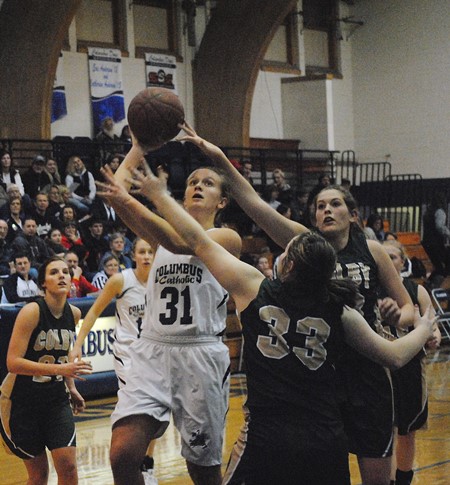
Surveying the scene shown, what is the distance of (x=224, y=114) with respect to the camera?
20.4 metres

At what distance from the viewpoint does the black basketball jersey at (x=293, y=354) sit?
12.0 ft

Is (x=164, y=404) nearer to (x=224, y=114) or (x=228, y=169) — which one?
(x=228, y=169)

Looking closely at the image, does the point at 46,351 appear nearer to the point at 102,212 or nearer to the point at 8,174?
the point at 8,174

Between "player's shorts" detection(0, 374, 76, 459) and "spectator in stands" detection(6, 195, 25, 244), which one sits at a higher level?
"spectator in stands" detection(6, 195, 25, 244)

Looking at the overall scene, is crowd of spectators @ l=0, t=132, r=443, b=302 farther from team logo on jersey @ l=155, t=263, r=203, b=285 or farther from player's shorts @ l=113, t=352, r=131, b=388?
team logo on jersey @ l=155, t=263, r=203, b=285

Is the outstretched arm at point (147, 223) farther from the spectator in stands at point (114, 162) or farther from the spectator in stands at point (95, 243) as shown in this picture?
the spectator in stands at point (114, 162)

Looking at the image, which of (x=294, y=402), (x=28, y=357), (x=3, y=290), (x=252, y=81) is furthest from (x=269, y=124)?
(x=294, y=402)

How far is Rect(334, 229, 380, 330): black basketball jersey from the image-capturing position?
201 inches

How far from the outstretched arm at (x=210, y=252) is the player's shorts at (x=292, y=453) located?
45 centimetres

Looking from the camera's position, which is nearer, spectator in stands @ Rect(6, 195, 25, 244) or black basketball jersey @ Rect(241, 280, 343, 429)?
black basketball jersey @ Rect(241, 280, 343, 429)

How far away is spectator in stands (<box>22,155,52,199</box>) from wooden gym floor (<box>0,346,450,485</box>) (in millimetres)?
4405

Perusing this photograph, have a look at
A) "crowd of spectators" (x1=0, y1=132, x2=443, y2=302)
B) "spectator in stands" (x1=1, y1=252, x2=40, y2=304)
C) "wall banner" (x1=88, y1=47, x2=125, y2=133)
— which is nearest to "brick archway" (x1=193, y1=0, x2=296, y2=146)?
"wall banner" (x1=88, y1=47, x2=125, y2=133)

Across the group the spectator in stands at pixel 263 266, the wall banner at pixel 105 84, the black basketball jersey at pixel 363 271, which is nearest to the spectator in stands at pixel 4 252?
the spectator in stands at pixel 263 266

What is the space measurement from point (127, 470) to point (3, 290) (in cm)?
649
